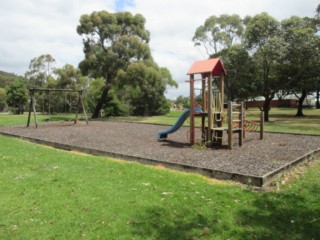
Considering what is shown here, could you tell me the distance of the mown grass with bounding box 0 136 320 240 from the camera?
3598mm

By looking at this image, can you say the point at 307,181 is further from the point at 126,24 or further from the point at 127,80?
the point at 126,24

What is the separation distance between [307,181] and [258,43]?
60.7 ft

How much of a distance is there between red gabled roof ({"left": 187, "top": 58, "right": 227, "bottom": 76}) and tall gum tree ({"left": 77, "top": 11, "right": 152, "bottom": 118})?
15.9 meters

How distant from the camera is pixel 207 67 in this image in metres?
9.90

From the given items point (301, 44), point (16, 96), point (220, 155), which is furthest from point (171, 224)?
point (16, 96)

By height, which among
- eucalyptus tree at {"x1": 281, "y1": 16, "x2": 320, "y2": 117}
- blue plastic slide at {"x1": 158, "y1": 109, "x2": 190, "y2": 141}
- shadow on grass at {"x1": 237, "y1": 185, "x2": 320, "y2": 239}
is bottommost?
shadow on grass at {"x1": 237, "y1": 185, "x2": 320, "y2": 239}

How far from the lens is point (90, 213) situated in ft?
13.5

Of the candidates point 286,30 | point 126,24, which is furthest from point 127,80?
point 286,30

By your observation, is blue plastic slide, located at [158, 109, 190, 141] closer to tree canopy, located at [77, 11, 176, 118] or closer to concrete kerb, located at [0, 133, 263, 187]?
concrete kerb, located at [0, 133, 263, 187]

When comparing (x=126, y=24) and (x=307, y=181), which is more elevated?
(x=126, y=24)

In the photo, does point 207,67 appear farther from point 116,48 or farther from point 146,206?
point 116,48

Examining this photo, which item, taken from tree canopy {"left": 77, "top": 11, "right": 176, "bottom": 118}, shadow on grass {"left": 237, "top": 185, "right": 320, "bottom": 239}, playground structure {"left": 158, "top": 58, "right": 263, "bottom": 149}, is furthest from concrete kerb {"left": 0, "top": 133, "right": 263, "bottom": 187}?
tree canopy {"left": 77, "top": 11, "right": 176, "bottom": 118}

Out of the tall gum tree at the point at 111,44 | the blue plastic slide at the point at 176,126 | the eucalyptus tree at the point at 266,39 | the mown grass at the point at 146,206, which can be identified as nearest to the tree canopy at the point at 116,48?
the tall gum tree at the point at 111,44

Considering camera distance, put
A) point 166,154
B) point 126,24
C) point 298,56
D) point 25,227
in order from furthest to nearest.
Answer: point 126,24 < point 298,56 < point 166,154 < point 25,227
